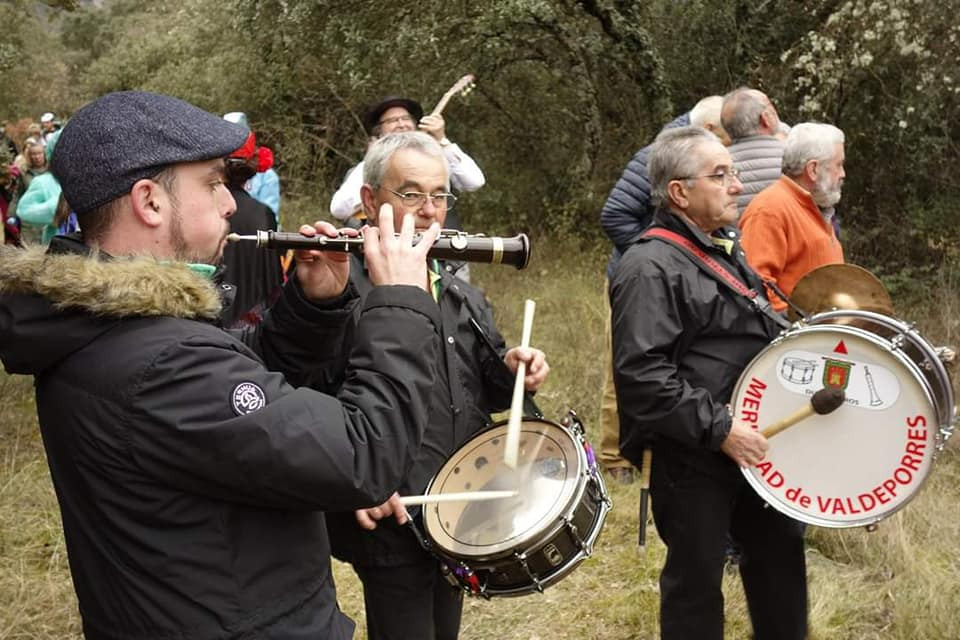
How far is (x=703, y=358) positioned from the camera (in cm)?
295

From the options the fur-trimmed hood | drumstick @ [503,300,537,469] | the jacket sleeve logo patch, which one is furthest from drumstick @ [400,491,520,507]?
the fur-trimmed hood

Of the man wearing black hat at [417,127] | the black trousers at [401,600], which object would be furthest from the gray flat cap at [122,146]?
the man wearing black hat at [417,127]

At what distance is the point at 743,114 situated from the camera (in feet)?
14.7

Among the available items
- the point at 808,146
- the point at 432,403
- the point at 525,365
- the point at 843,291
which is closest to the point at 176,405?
the point at 432,403

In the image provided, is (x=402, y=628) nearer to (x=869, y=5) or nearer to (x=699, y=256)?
(x=699, y=256)

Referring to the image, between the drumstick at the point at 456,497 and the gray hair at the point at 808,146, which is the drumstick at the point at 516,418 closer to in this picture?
the drumstick at the point at 456,497

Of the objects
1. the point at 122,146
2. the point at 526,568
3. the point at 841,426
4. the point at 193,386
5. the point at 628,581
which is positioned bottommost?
the point at 628,581

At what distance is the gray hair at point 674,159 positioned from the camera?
303 centimetres

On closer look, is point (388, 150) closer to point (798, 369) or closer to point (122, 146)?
point (122, 146)

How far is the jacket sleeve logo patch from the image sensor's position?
4.99 feet

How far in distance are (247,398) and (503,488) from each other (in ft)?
3.44

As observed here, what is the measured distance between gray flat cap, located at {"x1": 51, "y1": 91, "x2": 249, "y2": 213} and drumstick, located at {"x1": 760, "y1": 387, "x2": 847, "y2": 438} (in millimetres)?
1920

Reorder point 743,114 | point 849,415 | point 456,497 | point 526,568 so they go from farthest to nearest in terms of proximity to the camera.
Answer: point 743,114
point 849,415
point 526,568
point 456,497

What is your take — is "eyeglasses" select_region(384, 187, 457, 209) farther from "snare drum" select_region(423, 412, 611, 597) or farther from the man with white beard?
the man with white beard
